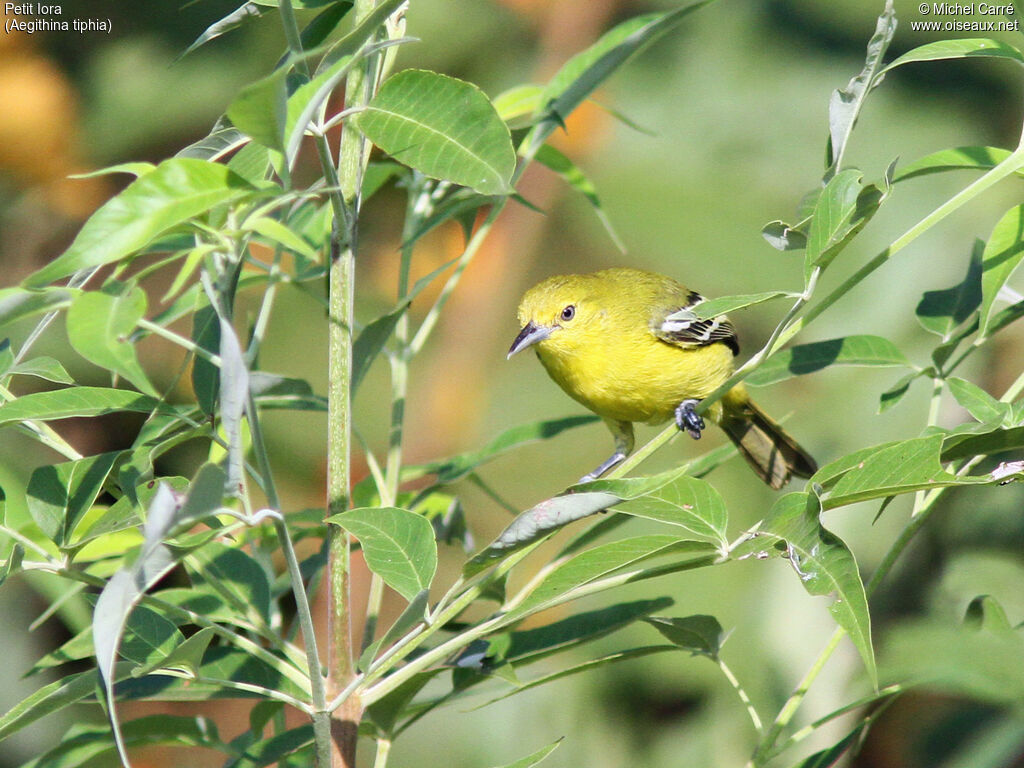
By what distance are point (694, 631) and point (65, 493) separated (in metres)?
0.97

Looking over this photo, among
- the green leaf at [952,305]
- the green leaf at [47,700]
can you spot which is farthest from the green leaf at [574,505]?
the green leaf at [952,305]

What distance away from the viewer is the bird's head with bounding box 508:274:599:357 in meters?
3.00

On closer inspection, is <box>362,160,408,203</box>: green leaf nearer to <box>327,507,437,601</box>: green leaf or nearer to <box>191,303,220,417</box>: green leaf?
<box>191,303,220,417</box>: green leaf

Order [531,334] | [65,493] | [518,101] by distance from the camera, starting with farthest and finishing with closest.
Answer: [531,334] → [518,101] → [65,493]

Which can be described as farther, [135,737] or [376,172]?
[376,172]

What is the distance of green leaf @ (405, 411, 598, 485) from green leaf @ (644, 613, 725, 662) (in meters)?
0.48

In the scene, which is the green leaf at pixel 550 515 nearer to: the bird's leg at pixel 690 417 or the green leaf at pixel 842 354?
the green leaf at pixel 842 354

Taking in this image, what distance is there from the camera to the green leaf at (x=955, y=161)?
52.4 inches

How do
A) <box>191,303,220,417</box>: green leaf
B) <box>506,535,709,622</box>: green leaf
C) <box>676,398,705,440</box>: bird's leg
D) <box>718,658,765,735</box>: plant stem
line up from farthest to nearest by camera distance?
<box>676,398,705,440</box>: bird's leg
<box>718,658,765,735</box>: plant stem
<box>191,303,220,417</box>: green leaf
<box>506,535,709,622</box>: green leaf

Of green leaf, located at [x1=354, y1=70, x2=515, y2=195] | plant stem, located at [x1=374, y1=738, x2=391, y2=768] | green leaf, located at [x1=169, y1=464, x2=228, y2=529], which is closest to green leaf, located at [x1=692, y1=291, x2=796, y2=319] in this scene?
green leaf, located at [x1=354, y1=70, x2=515, y2=195]

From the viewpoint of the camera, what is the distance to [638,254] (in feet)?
12.6

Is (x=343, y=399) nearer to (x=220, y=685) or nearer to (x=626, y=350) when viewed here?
(x=220, y=685)

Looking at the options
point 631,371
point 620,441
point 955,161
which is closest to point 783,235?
point 955,161

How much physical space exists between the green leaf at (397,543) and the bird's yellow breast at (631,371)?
1670 mm
